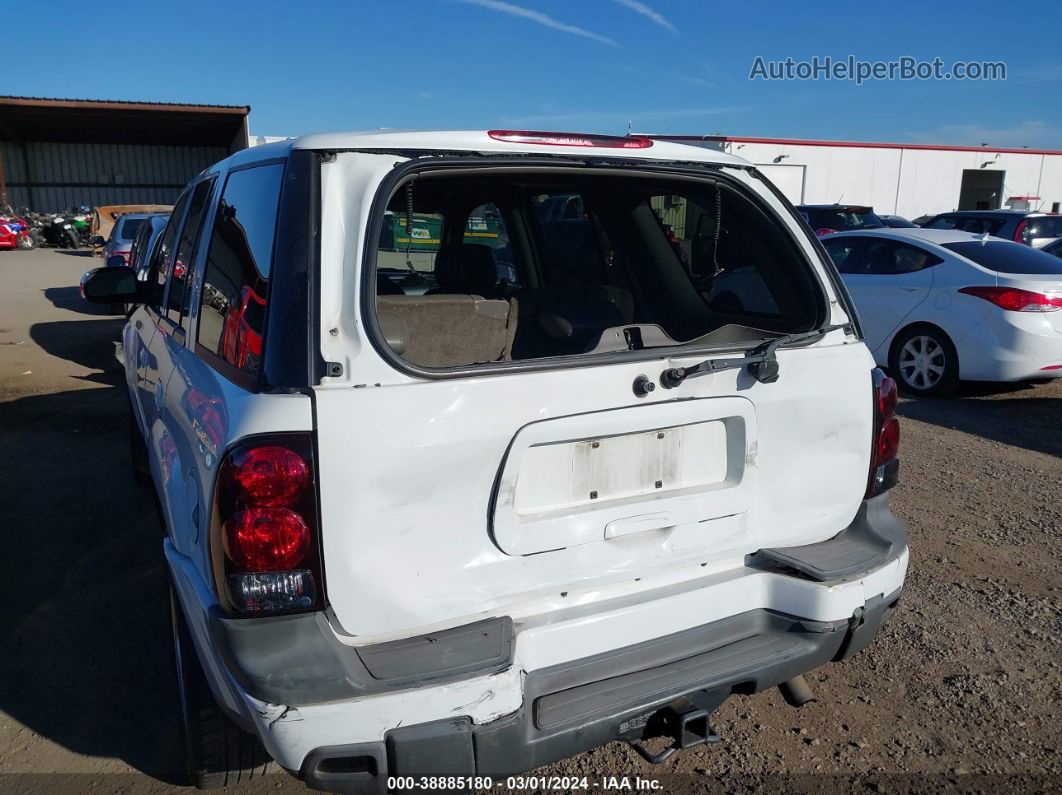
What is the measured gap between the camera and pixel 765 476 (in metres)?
2.50

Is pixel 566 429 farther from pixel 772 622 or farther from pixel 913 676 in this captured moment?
pixel 913 676

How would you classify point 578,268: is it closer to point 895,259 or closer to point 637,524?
point 637,524

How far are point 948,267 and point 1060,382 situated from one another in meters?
2.11

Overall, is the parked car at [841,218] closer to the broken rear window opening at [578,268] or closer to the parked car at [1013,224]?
the parked car at [1013,224]

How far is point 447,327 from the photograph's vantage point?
2.77 m

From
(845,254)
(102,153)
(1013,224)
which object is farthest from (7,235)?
(1013,224)

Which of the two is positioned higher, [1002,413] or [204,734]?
[204,734]

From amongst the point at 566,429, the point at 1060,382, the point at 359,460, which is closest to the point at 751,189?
the point at 566,429

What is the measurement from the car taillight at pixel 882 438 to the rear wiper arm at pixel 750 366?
0.37 metres

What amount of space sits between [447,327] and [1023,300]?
6.23 meters

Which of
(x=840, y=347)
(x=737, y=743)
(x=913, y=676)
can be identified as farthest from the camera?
(x=913, y=676)

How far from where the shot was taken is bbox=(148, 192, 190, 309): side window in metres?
3.72

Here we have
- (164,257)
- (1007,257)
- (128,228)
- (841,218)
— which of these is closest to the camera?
(164,257)

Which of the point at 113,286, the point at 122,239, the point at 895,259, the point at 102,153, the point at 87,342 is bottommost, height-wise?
the point at 87,342
